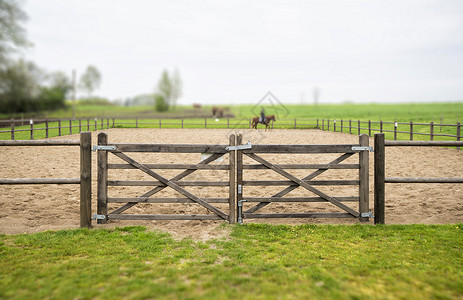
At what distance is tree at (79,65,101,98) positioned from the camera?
87.9 m

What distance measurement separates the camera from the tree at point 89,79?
289ft

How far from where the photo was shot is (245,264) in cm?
402

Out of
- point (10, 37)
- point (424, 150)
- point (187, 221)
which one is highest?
point (10, 37)

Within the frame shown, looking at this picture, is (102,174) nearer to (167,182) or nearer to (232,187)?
(167,182)

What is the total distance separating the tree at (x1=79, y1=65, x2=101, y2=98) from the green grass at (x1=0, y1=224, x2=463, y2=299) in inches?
3673

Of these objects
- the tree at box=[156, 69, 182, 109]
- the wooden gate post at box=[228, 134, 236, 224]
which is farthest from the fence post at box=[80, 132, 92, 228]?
the tree at box=[156, 69, 182, 109]

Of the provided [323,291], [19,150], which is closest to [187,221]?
[323,291]

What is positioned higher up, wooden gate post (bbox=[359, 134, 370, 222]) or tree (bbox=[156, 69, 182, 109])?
tree (bbox=[156, 69, 182, 109])

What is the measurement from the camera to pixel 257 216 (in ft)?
18.6

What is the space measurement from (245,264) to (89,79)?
9586 centimetres

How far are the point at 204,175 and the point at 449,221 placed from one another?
6.26m

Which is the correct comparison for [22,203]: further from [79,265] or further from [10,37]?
[10,37]

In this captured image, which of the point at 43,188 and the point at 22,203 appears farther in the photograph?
the point at 43,188

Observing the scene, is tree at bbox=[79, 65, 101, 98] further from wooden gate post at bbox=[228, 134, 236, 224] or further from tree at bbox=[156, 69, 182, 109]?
wooden gate post at bbox=[228, 134, 236, 224]
